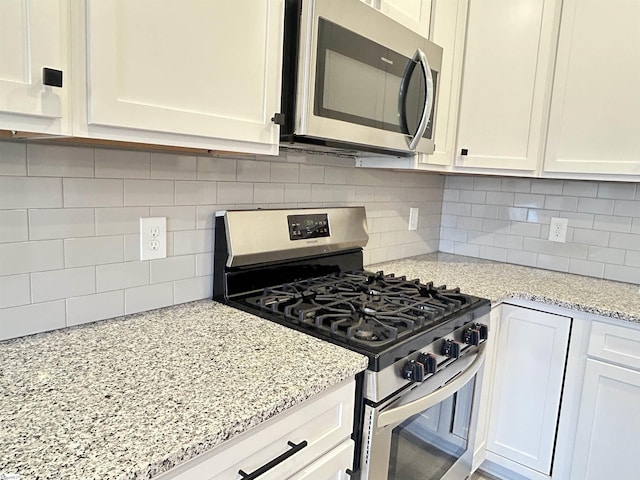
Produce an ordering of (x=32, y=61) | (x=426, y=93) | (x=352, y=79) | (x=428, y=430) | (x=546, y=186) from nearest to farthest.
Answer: (x=32, y=61), (x=352, y=79), (x=428, y=430), (x=426, y=93), (x=546, y=186)

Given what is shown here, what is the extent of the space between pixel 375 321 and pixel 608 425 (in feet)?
3.51

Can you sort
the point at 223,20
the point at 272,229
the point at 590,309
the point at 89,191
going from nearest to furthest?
the point at 223,20
the point at 89,191
the point at 272,229
the point at 590,309

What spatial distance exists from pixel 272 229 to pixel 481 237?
1.42 metres

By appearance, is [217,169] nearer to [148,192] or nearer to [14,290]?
[148,192]

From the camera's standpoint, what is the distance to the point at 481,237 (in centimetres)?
243

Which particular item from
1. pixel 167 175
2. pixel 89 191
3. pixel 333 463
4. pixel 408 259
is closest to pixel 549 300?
pixel 408 259

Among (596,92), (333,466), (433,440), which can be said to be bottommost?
(433,440)

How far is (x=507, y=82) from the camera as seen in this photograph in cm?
192

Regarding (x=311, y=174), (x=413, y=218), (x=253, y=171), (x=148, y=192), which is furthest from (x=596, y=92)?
(x=148, y=192)

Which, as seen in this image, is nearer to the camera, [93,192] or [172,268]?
[93,192]

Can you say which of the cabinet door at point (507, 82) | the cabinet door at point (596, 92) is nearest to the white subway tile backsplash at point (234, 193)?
the cabinet door at point (507, 82)

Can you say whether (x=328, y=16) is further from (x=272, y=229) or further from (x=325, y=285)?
(x=325, y=285)

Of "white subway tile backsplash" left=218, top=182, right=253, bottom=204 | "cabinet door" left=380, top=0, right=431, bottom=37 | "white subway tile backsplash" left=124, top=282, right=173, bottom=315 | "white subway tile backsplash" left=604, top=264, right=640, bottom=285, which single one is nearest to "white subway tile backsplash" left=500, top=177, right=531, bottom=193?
"white subway tile backsplash" left=604, top=264, right=640, bottom=285

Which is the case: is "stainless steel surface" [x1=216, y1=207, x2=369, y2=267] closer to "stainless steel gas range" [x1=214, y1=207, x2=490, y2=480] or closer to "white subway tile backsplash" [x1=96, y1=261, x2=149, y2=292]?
"stainless steel gas range" [x1=214, y1=207, x2=490, y2=480]
